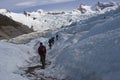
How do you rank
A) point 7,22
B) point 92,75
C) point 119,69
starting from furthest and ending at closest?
point 7,22, point 92,75, point 119,69

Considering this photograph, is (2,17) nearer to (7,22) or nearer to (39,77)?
(7,22)

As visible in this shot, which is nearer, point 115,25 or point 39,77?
point 39,77

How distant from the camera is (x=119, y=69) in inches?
645

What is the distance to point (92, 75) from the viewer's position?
17.9 metres

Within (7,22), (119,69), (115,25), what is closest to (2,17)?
(7,22)

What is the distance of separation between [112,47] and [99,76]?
2427 mm

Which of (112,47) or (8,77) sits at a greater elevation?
(112,47)

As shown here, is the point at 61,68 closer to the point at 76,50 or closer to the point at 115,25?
the point at 76,50

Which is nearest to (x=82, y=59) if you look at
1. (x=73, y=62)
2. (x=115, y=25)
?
(x=73, y=62)

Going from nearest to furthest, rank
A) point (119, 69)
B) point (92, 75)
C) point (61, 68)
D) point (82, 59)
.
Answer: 1. point (119, 69)
2. point (92, 75)
3. point (82, 59)
4. point (61, 68)

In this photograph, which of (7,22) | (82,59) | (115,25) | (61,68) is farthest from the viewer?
(7,22)

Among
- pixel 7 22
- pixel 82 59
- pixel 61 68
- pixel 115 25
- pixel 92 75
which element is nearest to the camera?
pixel 92 75

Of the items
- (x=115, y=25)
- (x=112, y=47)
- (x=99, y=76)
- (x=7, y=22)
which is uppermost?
(x=7, y=22)

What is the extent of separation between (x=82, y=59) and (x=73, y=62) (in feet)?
2.77
